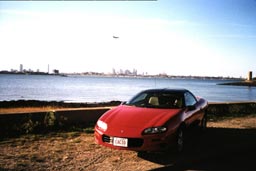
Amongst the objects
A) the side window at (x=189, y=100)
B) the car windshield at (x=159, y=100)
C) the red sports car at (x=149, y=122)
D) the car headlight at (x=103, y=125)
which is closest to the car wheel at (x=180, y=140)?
the red sports car at (x=149, y=122)

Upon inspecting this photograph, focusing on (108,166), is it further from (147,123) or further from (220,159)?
(220,159)

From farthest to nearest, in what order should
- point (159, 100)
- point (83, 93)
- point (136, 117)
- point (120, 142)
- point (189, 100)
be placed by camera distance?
point (83, 93)
point (189, 100)
point (159, 100)
point (136, 117)
point (120, 142)

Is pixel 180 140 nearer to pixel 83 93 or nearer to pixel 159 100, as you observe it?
pixel 159 100

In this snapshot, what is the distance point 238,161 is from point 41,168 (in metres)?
3.80

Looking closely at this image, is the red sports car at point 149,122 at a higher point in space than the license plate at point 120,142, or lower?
higher

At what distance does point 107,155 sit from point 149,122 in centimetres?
114

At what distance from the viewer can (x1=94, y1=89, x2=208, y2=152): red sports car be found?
5480 mm

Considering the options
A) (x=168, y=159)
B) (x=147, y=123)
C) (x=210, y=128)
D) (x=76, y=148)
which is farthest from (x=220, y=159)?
(x=210, y=128)

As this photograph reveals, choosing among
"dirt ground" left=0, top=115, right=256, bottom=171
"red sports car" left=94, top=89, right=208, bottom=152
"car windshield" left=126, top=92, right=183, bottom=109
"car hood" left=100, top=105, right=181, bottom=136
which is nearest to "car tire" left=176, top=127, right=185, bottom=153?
"red sports car" left=94, top=89, right=208, bottom=152

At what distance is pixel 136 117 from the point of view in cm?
608

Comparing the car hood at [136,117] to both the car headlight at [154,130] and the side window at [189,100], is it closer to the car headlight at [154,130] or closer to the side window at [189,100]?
the car headlight at [154,130]

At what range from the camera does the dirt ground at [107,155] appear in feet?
17.0

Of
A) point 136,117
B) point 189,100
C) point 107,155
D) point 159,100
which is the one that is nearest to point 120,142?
point 107,155

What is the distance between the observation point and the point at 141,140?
545cm
